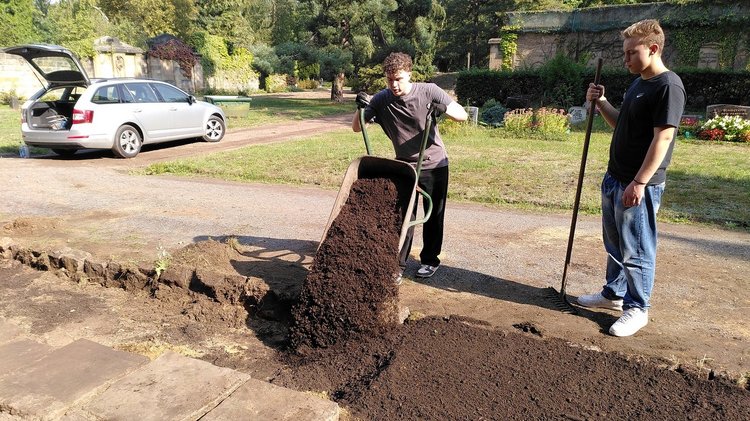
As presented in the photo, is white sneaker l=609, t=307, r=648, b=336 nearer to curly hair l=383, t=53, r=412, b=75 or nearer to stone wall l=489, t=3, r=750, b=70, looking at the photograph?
curly hair l=383, t=53, r=412, b=75

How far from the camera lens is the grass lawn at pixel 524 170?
7.00 meters

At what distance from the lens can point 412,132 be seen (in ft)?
13.0

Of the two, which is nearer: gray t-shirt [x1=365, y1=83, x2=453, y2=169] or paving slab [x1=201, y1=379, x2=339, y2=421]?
paving slab [x1=201, y1=379, x2=339, y2=421]

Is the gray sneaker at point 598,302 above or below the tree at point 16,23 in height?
below

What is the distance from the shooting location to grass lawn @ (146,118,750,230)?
7000 mm

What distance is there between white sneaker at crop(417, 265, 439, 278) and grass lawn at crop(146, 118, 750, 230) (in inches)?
115

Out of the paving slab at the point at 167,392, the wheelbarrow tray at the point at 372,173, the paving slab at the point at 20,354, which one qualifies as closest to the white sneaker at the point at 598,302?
the wheelbarrow tray at the point at 372,173

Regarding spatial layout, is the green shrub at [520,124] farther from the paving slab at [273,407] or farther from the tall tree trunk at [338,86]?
the tall tree trunk at [338,86]

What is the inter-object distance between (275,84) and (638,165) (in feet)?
124

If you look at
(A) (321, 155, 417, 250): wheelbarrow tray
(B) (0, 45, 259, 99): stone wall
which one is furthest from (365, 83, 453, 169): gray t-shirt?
(B) (0, 45, 259, 99): stone wall

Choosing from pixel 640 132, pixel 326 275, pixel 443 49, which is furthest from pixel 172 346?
pixel 443 49

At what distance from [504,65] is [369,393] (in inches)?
1044

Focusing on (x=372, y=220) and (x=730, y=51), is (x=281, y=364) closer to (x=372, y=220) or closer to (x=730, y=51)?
(x=372, y=220)

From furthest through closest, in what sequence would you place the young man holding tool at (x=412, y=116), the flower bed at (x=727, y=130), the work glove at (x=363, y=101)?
the flower bed at (x=727, y=130) → the work glove at (x=363, y=101) → the young man holding tool at (x=412, y=116)
